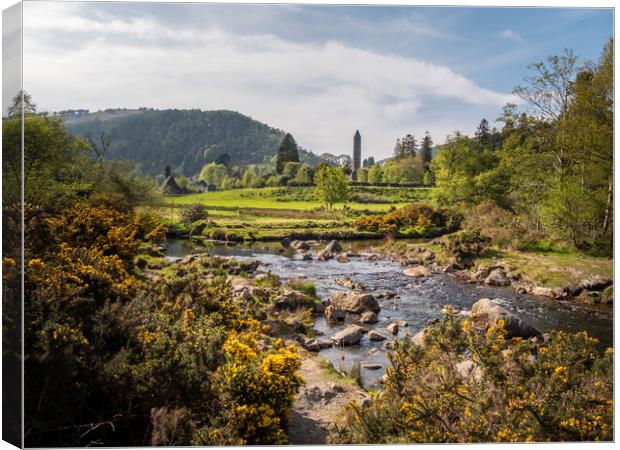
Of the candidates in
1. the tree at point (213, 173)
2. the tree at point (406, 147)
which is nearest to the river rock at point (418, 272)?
the tree at point (406, 147)

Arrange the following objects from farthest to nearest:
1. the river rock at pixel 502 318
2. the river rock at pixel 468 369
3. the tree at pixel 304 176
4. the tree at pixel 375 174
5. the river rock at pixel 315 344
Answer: the river rock at pixel 315 344
the tree at pixel 304 176
the tree at pixel 375 174
the river rock at pixel 502 318
the river rock at pixel 468 369

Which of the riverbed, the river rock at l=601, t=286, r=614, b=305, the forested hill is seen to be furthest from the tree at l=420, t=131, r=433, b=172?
the river rock at l=601, t=286, r=614, b=305

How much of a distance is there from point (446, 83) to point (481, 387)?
3713 millimetres

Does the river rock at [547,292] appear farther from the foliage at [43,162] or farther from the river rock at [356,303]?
the foliage at [43,162]

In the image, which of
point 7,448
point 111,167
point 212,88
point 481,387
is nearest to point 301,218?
point 212,88

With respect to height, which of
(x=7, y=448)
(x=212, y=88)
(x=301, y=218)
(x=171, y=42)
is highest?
(x=171, y=42)

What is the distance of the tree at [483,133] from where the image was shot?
20.4ft

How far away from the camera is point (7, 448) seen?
491cm

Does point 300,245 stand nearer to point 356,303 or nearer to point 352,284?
point 352,284

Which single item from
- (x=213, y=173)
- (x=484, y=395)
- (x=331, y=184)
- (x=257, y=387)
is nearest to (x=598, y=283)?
(x=484, y=395)

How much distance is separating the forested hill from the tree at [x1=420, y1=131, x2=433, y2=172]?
1.44m

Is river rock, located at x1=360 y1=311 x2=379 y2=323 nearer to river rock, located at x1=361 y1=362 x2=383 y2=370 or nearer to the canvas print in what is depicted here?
the canvas print

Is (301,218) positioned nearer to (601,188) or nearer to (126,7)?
(126,7)

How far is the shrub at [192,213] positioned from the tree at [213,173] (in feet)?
1.27
